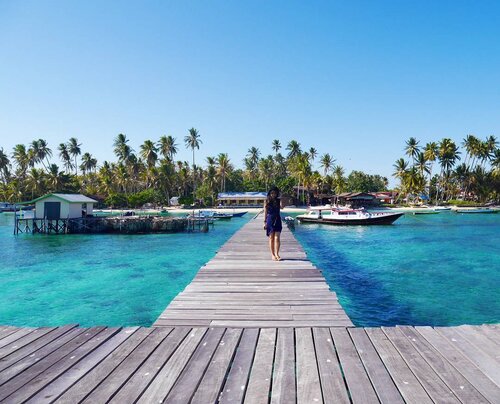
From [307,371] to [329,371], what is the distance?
214mm

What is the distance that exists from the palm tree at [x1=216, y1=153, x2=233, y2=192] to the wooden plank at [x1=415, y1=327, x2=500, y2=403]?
284ft

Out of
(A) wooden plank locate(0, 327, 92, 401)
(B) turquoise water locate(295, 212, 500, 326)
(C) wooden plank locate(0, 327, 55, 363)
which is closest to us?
(A) wooden plank locate(0, 327, 92, 401)

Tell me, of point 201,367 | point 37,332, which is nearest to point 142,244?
point 37,332

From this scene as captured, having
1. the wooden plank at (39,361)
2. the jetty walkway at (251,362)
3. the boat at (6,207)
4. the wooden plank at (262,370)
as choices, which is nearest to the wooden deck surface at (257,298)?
the jetty walkway at (251,362)

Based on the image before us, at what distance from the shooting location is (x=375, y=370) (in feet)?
11.7

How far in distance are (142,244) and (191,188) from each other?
70.5 m

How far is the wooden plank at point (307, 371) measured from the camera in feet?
10.2

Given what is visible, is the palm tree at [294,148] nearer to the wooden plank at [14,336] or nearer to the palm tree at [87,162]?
the palm tree at [87,162]

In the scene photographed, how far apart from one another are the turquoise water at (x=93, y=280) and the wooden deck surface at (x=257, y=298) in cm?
346

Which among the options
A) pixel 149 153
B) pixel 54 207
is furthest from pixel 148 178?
pixel 54 207

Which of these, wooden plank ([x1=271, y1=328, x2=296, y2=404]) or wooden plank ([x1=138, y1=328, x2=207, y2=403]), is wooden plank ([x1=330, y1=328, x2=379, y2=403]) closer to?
wooden plank ([x1=271, y1=328, x2=296, y2=404])

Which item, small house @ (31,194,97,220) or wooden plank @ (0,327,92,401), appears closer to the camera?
wooden plank @ (0,327,92,401)

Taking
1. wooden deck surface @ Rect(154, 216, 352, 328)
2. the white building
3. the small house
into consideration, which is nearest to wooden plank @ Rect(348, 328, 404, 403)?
wooden deck surface @ Rect(154, 216, 352, 328)

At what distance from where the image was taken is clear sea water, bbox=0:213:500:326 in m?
11.4
